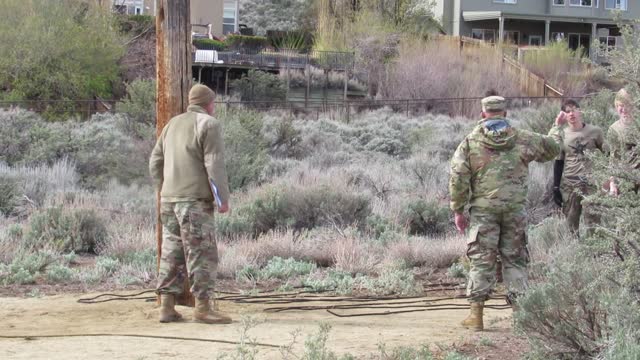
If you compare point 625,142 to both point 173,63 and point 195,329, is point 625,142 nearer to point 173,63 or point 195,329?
point 195,329

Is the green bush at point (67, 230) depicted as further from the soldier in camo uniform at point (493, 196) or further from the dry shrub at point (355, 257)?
the soldier in camo uniform at point (493, 196)

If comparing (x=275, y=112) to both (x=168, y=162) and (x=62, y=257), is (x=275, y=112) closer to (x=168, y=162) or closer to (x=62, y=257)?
(x=62, y=257)

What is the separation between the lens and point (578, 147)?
10242mm

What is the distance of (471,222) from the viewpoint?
282 inches

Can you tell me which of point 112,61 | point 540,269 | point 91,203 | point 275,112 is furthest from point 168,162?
point 112,61

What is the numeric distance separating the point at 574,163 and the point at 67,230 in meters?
6.30

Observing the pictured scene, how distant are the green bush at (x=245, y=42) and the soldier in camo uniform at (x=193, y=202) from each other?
38.7 m

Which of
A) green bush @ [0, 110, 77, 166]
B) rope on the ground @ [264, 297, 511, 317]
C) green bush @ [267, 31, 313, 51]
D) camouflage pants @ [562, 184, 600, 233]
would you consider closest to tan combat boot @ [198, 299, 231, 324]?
rope on the ground @ [264, 297, 511, 317]

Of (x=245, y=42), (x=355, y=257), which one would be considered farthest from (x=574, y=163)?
(x=245, y=42)

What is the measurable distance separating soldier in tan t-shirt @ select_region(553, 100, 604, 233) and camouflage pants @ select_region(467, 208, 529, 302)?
10.1 feet

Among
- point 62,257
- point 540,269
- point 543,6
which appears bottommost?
point 62,257

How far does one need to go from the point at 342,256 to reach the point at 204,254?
127 inches

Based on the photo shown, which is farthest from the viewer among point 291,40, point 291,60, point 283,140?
point 291,40

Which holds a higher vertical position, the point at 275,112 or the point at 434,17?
the point at 434,17
